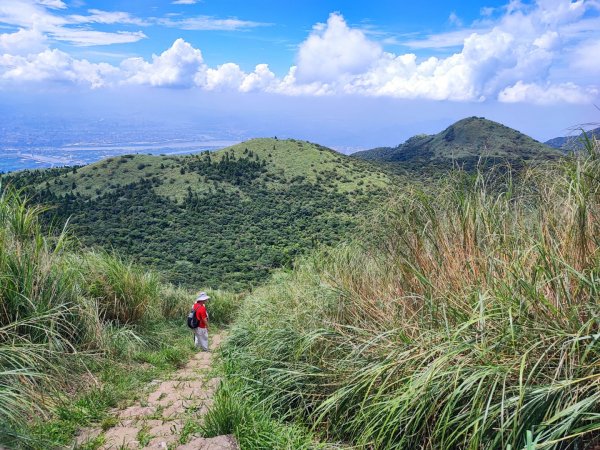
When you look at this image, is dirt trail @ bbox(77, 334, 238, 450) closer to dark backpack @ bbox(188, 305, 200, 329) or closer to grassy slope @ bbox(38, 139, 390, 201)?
dark backpack @ bbox(188, 305, 200, 329)

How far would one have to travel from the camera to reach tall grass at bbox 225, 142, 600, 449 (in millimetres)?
1908

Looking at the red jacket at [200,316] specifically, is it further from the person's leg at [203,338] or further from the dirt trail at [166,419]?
the dirt trail at [166,419]

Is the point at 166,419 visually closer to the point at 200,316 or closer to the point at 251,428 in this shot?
the point at 251,428

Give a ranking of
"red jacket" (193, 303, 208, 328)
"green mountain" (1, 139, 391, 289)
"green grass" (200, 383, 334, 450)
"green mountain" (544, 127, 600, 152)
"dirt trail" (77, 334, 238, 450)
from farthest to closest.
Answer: "green mountain" (1, 139, 391, 289)
"red jacket" (193, 303, 208, 328)
"green mountain" (544, 127, 600, 152)
"dirt trail" (77, 334, 238, 450)
"green grass" (200, 383, 334, 450)

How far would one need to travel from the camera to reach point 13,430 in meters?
2.21

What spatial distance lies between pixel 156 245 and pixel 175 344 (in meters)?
29.9

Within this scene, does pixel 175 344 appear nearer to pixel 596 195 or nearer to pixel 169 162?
pixel 596 195

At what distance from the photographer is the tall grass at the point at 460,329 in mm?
1908

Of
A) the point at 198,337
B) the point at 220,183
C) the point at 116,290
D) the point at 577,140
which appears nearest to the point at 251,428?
the point at 577,140

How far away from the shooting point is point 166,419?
320cm

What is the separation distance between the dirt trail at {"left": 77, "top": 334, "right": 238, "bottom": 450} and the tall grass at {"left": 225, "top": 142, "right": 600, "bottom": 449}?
1.54 feet

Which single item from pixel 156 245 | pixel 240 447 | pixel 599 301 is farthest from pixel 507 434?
pixel 156 245

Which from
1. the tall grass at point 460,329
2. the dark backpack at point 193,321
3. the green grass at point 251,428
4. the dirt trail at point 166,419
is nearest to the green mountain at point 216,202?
the dark backpack at point 193,321

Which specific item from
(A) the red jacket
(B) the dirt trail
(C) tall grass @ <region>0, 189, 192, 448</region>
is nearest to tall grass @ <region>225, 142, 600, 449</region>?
(B) the dirt trail
